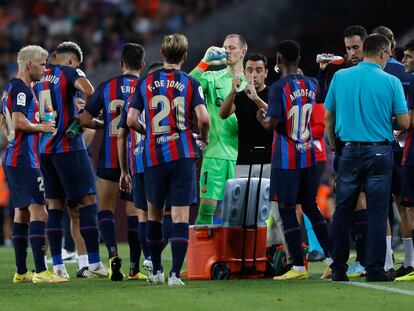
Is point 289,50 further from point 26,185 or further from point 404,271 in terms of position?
point 26,185

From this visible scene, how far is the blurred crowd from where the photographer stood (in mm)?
26078

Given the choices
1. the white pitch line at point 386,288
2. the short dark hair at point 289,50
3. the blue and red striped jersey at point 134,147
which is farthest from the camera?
the short dark hair at point 289,50

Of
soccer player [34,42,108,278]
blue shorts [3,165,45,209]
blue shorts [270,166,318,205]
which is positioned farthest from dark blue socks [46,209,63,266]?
blue shorts [270,166,318,205]

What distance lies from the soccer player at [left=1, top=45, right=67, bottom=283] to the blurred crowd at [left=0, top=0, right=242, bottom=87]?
14.1 m

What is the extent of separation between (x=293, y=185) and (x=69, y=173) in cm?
229

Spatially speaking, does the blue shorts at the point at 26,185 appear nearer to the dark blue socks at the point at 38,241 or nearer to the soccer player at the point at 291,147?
the dark blue socks at the point at 38,241

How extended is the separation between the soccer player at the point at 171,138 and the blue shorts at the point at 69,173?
64.2 inches

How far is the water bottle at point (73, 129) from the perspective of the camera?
11.8 m

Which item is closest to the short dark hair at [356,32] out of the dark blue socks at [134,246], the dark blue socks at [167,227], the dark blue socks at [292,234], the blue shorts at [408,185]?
the blue shorts at [408,185]

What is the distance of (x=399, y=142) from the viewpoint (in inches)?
466

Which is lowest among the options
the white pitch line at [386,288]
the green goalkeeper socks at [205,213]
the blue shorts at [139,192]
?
the white pitch line at [386,288]

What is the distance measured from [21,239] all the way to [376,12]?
47.6 feet

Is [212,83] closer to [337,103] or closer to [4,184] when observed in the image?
[337,103]

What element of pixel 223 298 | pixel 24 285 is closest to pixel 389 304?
pixel 223 298
